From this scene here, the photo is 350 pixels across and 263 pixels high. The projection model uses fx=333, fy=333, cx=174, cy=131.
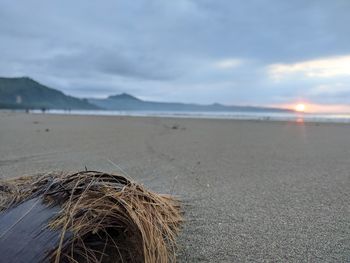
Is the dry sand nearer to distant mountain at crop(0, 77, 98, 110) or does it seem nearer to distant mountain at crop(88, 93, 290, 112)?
distant mountain at crop(88, 93, 290, 112)

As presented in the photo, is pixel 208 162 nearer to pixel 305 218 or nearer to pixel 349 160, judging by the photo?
pixel 349 160

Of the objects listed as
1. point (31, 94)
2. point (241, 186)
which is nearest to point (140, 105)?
point (31, 94)

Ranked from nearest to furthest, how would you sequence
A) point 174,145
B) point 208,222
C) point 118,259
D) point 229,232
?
1. point 118,259
2. point 229,232
3. point 208,222
4. point 174,145

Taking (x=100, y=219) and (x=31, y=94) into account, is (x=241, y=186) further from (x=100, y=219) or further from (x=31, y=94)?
(x=31, y=94)

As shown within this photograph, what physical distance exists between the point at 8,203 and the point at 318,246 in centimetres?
181

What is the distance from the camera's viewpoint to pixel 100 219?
4.84 ft

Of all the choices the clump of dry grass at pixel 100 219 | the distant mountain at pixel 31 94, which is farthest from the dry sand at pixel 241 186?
the distant mountain at pixel 31 94

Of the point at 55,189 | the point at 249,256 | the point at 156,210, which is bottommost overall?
the point at 249,256

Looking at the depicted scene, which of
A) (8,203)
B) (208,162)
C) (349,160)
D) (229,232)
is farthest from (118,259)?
(349,160)

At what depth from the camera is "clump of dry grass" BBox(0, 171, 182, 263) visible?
1.40m

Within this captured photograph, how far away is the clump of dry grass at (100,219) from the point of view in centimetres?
140

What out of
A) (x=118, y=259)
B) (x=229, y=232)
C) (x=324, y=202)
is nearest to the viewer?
(x=118, y=259)

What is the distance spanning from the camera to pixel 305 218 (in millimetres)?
2525

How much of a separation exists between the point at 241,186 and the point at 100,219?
7.63 ft
